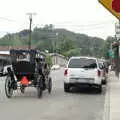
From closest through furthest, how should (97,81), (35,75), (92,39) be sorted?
(35,75) → (97,81) → (92,39)

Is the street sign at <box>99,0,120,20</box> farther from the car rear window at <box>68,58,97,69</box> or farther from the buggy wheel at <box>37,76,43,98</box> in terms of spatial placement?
the car rear window at <box>68,58,97,69</box>

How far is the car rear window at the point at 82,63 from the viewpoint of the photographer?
22.2m

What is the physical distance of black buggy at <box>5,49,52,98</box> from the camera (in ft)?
61.9

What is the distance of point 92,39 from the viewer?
6048 inches

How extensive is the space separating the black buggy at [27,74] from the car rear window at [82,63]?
266 cm

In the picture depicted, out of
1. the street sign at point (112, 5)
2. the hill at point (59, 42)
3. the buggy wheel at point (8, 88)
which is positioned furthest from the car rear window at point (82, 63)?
the hill at point (59, 42)

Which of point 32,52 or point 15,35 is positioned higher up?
point 15,35

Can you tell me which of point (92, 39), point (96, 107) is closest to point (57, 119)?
point (96, 107)

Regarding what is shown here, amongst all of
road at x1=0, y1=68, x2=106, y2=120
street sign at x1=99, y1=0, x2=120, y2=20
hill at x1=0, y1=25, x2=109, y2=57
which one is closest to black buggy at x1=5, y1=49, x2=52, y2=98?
road at x1=0, y1=68, x2=106, y2=120

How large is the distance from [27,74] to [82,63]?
161 inches

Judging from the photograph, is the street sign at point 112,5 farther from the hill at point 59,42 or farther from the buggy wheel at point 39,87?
the hill at point 59,42

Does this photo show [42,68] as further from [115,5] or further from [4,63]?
[4,63]

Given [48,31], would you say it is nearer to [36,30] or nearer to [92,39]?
[36,30]

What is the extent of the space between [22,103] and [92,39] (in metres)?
138
